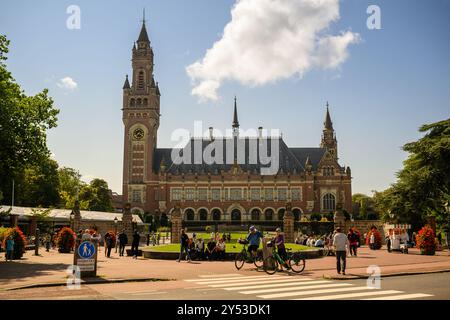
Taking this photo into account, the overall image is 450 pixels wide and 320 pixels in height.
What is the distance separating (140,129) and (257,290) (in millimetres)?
72228

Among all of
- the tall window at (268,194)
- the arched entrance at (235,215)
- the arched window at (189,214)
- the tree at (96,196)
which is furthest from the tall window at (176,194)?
the tall window at (268,194)

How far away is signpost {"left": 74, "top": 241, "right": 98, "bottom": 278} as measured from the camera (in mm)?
15438

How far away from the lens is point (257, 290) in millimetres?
12641

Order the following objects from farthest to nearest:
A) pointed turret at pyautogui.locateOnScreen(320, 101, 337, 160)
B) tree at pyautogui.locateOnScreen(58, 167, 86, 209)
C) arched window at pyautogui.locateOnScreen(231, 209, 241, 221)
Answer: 1. pointed turret at pyautogui.locateOnScreen(320, 101, 337, 160)
2. arched window at pyautogui.locateOnScreen(231, 209, 241, 221)
3. tree at pyautogui.locateOnScreen(58, 167, 86, 209)

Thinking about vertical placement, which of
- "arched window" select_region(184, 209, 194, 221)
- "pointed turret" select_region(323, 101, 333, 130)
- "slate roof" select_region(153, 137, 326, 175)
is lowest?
"arched window" select_region(184, 209, 194, 221)

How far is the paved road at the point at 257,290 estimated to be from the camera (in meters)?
11.5

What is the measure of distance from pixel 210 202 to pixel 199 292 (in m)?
69.4

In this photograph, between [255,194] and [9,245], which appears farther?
[255,194]

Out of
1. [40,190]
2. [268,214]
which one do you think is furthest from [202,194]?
[40,190]

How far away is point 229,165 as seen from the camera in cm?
8369

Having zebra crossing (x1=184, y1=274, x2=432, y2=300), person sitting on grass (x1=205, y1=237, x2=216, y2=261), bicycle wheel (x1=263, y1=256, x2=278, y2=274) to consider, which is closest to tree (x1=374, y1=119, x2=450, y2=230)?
person sitting on grass (x1=205, y1=237, x2=216, y2=261)

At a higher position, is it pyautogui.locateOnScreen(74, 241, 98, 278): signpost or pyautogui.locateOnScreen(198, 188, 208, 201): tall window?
pyautogui.locateOnScreen(198, 188, 208, 201): tall window

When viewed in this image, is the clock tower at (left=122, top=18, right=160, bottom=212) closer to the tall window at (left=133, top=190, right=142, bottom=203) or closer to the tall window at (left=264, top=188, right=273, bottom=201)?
the tall window at (left=133, top=190, right=142, bottom=203)

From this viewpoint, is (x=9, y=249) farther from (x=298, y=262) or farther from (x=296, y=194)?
(x=296, y=194)
